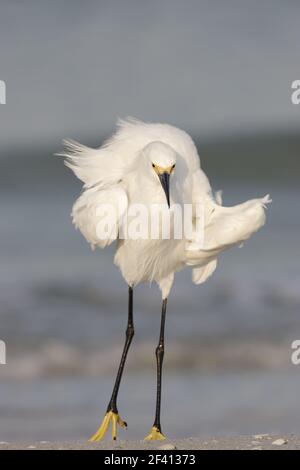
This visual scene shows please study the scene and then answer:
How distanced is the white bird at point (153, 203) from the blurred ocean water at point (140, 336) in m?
1.19

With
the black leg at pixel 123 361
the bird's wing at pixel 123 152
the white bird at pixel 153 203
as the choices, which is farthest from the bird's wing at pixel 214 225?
the black leg at pixel 123 361

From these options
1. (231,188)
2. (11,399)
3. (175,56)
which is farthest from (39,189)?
(11,399)

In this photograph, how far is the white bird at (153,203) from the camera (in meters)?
7.17

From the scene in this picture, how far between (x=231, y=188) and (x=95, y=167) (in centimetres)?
921

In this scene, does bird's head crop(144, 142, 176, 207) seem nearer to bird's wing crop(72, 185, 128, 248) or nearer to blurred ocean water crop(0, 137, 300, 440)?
bird's wing crop(72, 185, 128, 248)

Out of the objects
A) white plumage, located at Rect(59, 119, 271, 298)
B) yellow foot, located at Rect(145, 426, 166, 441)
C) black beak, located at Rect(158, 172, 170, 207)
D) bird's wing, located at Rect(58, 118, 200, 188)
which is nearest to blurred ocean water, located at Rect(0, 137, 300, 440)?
yellow foot, located at Rect(145, 426, 166, 441)

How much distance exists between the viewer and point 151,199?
→ 7254 mm

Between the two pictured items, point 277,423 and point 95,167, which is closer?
point 95,167

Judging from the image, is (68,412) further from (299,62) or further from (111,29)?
(111,29)

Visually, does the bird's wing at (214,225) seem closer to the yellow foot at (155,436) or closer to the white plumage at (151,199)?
the white plumage at (151,199)

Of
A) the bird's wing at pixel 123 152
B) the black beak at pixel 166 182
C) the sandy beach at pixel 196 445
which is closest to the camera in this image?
the sandy beach at pixel 196 445

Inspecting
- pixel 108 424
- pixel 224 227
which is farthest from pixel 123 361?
pixel 224 227

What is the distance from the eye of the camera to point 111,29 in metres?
20.6

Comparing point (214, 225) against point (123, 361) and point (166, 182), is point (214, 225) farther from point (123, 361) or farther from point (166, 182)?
point (123, 361)
